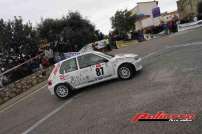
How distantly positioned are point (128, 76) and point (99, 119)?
160 inches

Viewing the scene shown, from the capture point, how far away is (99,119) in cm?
762

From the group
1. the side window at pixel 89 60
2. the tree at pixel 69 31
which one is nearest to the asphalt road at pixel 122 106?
the side window at pixel 89 60

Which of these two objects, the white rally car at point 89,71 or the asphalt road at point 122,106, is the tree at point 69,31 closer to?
the white rally car at point 89,71

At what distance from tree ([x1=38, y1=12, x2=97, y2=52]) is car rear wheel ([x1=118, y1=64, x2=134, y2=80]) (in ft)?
60.2

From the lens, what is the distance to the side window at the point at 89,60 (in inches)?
459

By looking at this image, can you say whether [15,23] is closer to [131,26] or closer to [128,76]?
[128,76]

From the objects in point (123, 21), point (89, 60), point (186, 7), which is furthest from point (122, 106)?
point (186, 7)

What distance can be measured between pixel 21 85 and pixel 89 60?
5.87 meters

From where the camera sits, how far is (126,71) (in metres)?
11.4

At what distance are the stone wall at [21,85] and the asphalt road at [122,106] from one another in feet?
7.20

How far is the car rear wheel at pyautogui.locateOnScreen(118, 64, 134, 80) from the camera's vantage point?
11.4m

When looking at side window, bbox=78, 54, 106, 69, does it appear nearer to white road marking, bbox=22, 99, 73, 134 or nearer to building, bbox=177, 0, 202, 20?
white road marking, bbox=22, 99, 73, 134

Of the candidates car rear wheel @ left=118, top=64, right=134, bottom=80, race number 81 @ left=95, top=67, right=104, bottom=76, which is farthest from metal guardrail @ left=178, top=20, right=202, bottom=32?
race number 81 @ left=95, top=67, right=104, bottom=76

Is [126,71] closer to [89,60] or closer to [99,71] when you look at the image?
[99,71]
